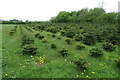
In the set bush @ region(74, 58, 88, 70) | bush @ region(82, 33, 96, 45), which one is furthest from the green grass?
bush @ region(82, 33, 96, 45)

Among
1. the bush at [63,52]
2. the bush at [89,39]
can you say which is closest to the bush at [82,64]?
the bush at [63,52]

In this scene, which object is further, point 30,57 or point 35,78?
point 30,57

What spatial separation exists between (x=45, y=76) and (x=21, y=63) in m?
1.67

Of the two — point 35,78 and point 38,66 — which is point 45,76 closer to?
point 35,78

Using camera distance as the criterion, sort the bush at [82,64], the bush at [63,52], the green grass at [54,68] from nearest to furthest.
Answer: the green grass at [54,68] < the bush at [82,64] < the bush at [63,52]

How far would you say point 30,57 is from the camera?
633 cm

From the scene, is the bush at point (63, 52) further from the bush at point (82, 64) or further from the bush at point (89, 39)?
the bush at point (89, 39)

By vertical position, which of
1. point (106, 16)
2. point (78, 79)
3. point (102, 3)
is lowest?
point (78, 79)

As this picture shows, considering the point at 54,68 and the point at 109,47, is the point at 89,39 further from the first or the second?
the point at 54,68

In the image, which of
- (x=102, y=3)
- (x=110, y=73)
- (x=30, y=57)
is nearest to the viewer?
(x=110, y=73)

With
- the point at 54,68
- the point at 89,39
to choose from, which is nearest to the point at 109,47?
the point at 89,39

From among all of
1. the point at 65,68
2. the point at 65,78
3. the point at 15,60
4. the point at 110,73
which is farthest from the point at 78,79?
the point at 15,60

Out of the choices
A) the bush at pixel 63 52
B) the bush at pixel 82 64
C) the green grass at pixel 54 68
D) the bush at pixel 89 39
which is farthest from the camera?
the bush at pixel 89 39

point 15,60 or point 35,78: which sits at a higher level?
point 15,60
